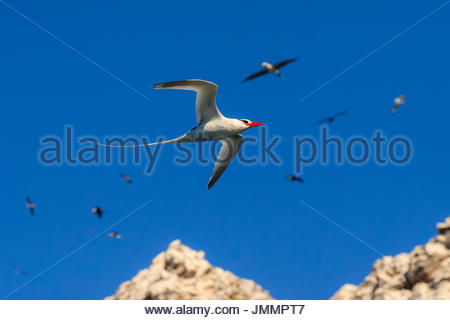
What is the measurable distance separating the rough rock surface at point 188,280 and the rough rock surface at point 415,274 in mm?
13356

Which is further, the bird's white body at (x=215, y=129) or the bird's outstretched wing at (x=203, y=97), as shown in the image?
the bird's white body at (x=215, y=129)

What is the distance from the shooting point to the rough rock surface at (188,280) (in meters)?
55.3

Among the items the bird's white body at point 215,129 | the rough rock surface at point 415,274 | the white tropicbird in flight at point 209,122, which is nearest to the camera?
the white tropicbird in flight at point 209,122

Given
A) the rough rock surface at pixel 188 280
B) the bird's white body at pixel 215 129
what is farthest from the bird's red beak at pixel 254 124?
the rough rock surface at pixel 188 280

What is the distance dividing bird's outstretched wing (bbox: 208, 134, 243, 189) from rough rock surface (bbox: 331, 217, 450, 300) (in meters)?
21.3

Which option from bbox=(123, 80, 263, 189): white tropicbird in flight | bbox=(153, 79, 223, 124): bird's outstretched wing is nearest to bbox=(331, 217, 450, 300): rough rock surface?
bbox=(123, 80, 263, 189): white tropicbird in flight

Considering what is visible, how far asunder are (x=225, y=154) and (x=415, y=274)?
24.3 m

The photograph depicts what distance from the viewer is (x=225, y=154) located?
90.0ft

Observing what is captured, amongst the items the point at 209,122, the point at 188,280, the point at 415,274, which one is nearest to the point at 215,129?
the point at 209,122

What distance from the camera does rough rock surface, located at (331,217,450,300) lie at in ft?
138

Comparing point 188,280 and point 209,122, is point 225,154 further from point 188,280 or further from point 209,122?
point 188,280

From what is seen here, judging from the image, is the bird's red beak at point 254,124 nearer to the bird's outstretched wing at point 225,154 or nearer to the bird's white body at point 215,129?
the bird's white body at point 215,129
